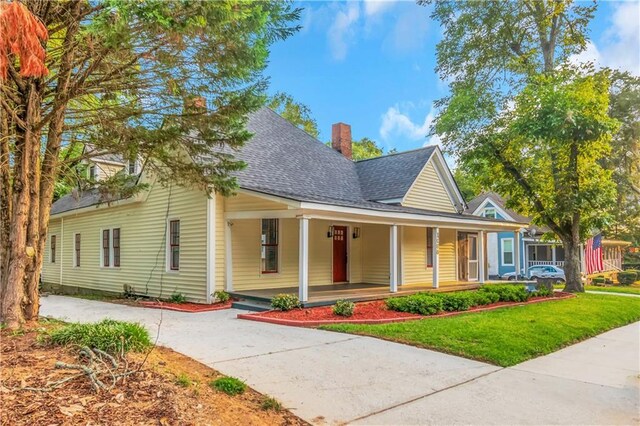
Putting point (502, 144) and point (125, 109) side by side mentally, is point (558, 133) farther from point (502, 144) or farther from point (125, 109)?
point (125, 109)

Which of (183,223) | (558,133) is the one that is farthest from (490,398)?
(558,133)

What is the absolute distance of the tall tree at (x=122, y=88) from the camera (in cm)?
507

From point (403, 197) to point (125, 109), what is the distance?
430 inches

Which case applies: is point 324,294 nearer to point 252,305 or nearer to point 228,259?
point 252,305

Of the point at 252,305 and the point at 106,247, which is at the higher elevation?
the point at 106,247

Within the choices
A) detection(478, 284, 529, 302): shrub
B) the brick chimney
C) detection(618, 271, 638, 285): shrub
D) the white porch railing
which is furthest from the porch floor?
detection(618, 271, 638, 285): shrub

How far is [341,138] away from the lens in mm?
20531

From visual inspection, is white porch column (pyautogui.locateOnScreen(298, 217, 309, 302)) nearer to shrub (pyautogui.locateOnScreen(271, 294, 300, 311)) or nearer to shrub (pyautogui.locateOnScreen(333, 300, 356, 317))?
shrub (pyautogui.locateOnScreen(271, 294, 300, 311))

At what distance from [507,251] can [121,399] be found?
29.5 metres

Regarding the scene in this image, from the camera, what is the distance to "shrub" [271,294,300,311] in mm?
9938

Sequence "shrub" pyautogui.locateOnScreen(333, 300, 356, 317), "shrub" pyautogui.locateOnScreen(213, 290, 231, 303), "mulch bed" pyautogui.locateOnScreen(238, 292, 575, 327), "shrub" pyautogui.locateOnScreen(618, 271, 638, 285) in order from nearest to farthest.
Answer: "mulch bed" pyautogui.locateOnScreen(238, 292, 575, 327)
"shrub" pyautogui.locateOnScreen(333, 300, 356, 317)
"shrub" pyautogui.locateOnScreen(213, 290, 231, 303)
"shrub" pyautogui.locateOnScreen(618, 271, 638, 285)

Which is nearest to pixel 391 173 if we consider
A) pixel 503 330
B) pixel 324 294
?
pixel 324 294

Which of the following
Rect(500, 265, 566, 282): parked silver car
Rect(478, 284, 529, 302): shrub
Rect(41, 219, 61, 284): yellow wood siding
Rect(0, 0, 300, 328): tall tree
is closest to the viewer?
Rect(0, 0, 300, 328): tall tree

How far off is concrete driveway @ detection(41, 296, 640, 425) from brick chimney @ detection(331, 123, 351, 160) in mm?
13627
